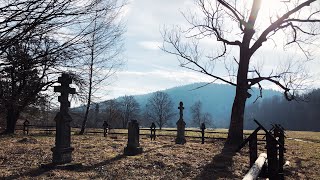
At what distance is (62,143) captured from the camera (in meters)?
10.7

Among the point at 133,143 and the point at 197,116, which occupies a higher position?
the point at 197,116

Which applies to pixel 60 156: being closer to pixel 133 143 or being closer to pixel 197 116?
pixel 133 143

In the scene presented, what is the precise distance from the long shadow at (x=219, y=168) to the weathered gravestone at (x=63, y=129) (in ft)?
13.9

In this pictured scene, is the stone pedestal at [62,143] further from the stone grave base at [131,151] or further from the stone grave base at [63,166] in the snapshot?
the stone grave base at [131,151]

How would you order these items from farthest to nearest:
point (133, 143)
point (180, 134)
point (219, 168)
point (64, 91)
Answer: point (180, 134), point (133, 143), point (64, 91), point (219, 168)

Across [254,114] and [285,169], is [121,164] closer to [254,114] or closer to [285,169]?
[285,169]

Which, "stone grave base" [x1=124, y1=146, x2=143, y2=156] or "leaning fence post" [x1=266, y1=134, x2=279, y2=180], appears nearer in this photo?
"leaning fence post" [x1=266, y1=134, x2=279, y2=180]

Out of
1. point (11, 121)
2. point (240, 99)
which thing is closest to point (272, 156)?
point (240, 99)

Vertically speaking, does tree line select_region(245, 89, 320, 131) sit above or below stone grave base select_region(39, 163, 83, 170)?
above

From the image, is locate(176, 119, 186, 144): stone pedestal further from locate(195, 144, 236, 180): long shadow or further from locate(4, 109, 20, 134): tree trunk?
locate(4, 109, 20, 134): tree trunk

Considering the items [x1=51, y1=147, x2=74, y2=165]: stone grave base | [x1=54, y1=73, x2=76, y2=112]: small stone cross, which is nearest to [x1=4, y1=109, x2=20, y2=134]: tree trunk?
[x1=54, y1=73, x2=76, y2=112]: small stone cross

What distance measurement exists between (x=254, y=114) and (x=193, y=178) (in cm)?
15068

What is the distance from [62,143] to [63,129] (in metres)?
0.45

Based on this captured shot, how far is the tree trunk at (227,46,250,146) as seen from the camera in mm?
15844
